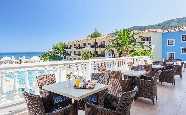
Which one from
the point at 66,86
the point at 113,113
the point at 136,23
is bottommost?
the point at 113,113

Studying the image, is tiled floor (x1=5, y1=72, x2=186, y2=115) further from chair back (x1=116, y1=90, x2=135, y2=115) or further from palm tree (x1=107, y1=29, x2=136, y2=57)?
palm tree (x1=107, y1=29, x2=136, y2=57)

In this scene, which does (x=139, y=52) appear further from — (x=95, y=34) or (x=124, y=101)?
(x=95, y=34)

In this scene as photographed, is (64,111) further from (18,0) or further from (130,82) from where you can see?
(18,0)

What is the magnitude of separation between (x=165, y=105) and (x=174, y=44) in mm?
28683

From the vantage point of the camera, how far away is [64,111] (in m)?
3.29

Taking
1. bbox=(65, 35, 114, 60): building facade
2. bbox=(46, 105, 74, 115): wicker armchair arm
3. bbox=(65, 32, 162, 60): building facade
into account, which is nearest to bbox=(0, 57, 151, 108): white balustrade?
bbox=(46, 105, 74, 115): wicker armchair arm

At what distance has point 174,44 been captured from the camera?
32.3 m

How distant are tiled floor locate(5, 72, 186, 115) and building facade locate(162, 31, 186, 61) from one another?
26.0m

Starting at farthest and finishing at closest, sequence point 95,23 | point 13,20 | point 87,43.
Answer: point 95,23 → point 87,43 → point 13,20

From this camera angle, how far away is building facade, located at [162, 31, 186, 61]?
3141 cm

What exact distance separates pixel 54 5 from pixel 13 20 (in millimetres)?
9827

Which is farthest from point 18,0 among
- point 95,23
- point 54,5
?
point 95,23

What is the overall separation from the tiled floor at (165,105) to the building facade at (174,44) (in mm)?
26024

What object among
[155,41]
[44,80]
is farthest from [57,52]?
[44,80]
